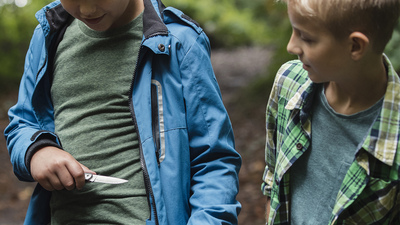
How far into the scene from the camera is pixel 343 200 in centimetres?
145

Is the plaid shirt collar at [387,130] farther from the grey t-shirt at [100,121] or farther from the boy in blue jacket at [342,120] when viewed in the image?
the grey t-shirt at [100,121]

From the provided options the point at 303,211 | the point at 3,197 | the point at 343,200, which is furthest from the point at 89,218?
the point at 3,197

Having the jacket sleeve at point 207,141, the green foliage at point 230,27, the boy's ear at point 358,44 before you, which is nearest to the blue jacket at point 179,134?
the jacket sleeve at point 207,141

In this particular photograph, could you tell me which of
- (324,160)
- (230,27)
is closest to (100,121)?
(324,160)

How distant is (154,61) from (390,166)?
922 millimetres

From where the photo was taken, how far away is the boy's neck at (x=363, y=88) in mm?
1427

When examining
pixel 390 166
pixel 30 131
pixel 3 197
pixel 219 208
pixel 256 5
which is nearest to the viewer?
pixel 390 166

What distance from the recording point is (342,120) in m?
1.52

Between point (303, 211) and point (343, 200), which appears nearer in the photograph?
point (343, 200)

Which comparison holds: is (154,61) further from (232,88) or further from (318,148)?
(232,88)

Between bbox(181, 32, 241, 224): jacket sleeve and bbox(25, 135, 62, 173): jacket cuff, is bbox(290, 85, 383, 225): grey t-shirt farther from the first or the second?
bbox(25, 135, 62, 173): jacket cuff

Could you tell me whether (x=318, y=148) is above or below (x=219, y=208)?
above

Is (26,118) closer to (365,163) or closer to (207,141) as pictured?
(207,141)

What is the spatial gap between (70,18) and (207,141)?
84 cm
